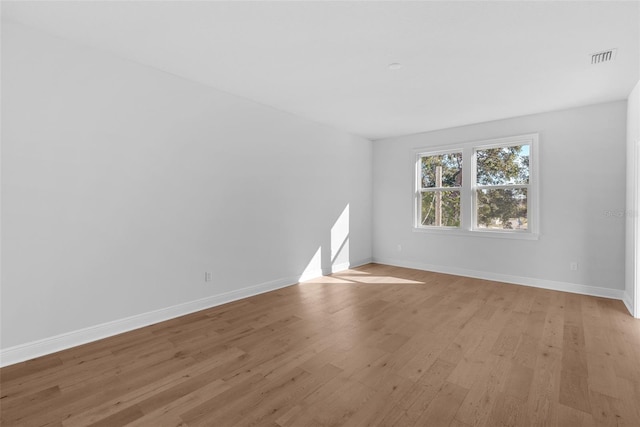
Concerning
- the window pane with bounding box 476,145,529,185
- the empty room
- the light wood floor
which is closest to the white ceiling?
the empty room

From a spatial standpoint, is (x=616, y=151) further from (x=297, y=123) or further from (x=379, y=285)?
(x=297, y=123)

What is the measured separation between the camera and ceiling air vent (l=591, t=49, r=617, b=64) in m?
2.72

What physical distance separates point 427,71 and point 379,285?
9.84 feet

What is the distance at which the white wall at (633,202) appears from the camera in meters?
3.33

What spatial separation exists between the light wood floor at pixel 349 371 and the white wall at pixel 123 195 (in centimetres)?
36

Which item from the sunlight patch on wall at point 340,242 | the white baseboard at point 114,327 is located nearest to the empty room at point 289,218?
the white baseboard at point 114,327

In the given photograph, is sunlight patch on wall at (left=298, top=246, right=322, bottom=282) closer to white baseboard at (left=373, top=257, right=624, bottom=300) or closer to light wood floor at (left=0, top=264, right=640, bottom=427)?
light wood floor at (left=0, top=264, right=640, bottom=427)

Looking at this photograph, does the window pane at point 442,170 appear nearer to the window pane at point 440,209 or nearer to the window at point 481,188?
the window at point 481,188

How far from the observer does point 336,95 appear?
3871mm

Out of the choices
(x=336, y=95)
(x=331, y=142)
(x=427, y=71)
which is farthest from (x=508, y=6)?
(x=331, y=142)

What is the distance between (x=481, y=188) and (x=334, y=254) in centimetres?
276

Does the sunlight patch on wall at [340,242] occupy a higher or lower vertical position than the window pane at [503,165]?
lower

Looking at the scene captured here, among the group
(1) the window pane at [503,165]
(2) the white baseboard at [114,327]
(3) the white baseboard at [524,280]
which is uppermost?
(1) the window pane at [503,165]

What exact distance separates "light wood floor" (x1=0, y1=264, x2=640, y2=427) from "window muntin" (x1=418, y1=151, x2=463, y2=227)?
2165 millimetres
